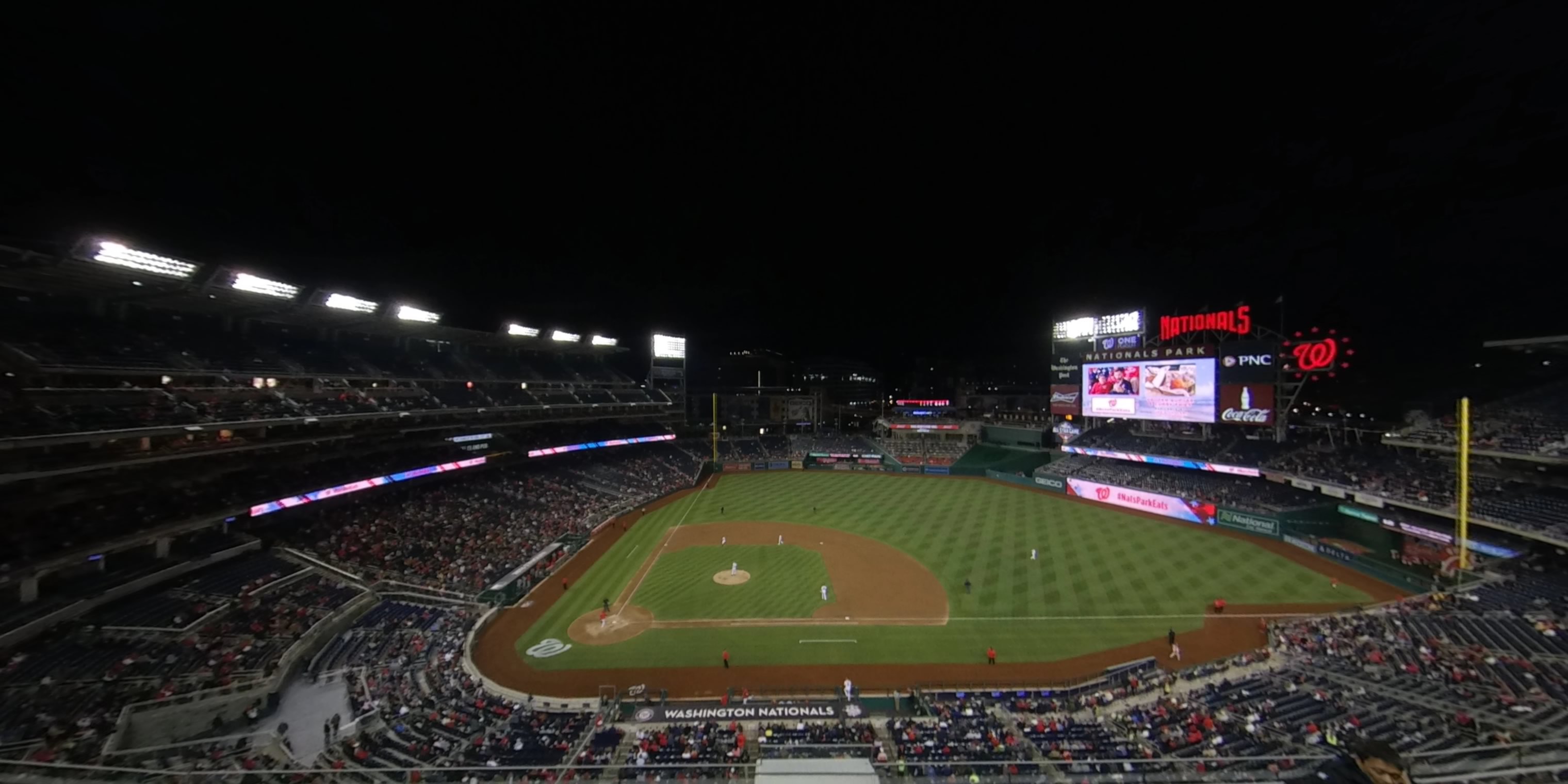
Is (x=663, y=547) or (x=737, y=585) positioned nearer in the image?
(x=737, y=585)

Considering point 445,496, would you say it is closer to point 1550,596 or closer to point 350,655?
point 350,655

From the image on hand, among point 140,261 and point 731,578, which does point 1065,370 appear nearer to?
point 731,578

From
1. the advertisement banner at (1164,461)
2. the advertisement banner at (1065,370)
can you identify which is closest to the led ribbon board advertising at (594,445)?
the advertisement banner at (1065,370)

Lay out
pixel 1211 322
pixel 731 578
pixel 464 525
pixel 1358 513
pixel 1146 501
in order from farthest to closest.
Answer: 1. pixel 1146 501
2. pixel 1211 322
3. pixel 464 525
4. pixel 1358 513
5. pixel 731 578

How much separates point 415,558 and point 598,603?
9163mm

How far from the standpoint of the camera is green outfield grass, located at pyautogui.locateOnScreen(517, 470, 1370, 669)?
19.7m

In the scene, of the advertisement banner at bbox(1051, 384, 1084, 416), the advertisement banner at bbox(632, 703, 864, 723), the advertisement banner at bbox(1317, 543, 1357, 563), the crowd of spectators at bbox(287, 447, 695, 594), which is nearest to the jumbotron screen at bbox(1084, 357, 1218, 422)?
the advertisement banner at bbox(1051, 384, 1084, 416)

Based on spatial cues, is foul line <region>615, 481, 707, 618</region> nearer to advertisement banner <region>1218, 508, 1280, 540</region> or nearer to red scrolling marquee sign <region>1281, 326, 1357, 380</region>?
advertisement banner <region>1218, 508, 1280, 540</region>

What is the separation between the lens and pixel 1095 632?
20.5 m

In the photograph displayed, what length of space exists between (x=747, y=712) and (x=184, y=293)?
93.1ft

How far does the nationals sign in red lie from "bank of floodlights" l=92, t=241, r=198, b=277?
172 ft

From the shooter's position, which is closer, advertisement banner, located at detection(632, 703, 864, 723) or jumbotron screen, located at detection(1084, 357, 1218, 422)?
advertisement banner, located at detection(632, 703, 864, 723)

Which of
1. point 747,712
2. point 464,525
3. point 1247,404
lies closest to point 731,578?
point 747,712

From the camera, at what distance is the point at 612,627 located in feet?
70.6
